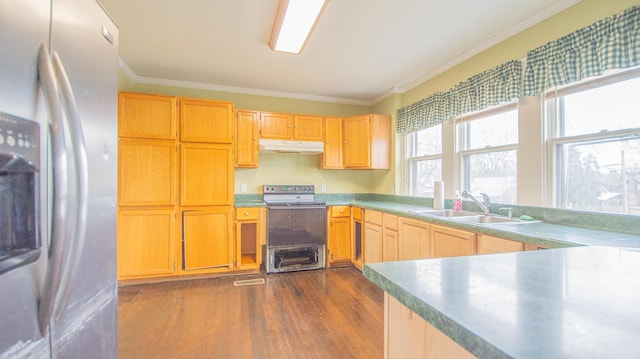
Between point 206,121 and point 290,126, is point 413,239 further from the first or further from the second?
point 206,121

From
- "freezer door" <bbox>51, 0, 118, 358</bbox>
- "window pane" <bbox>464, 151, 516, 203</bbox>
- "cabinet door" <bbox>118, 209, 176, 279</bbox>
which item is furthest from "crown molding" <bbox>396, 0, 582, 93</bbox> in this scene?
"cabinet door" <bbox>118, 209, 176, 279</bbox>

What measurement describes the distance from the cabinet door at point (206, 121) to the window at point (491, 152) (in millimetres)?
2635

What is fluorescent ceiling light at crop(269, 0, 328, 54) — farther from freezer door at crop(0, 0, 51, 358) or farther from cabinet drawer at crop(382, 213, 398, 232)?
cabinet drawer at crop(382, 213, 398, 232)

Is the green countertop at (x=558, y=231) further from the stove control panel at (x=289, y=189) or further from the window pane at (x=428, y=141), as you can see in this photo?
the stove control panel at (x=289, y=189)

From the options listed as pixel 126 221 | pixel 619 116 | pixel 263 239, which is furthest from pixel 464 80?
pixel 126 221

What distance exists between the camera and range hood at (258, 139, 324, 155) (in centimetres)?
378

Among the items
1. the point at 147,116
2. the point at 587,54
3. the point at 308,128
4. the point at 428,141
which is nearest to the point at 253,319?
the point at 147,116

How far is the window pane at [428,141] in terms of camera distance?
3417mm

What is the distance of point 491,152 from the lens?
8.83ft

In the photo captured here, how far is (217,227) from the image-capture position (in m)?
3.39

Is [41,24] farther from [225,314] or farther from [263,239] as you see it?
[263,239]

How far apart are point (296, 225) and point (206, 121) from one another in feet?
5.46

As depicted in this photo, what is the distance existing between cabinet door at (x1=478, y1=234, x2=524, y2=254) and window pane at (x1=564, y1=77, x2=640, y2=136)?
3.31 feet

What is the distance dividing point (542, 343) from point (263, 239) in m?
3.49
